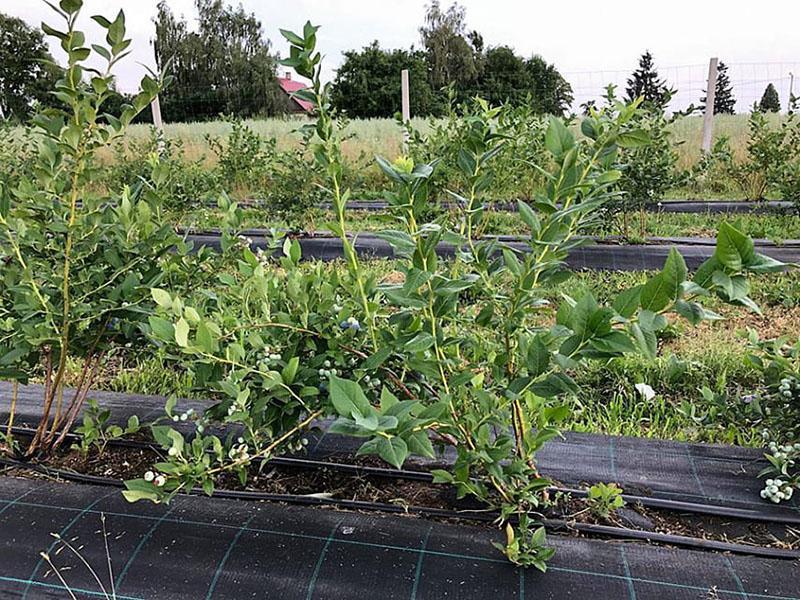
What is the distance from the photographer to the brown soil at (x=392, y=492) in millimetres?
1454

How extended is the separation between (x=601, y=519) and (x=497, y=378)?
0.52 meters

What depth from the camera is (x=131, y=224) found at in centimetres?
164

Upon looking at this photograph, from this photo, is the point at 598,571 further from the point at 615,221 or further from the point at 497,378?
the point at 615,221

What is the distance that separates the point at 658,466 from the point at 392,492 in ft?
2.45

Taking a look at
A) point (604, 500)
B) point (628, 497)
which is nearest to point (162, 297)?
point (604, 500)

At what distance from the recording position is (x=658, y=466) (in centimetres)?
174

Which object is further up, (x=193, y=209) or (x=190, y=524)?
(x=193, y=209)

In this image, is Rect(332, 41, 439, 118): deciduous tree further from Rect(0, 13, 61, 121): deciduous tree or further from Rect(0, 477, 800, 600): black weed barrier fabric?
Rect(0, 477, 800, 600): black weed barrier fabric

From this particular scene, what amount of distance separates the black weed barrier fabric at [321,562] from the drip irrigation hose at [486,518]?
1.4 inches

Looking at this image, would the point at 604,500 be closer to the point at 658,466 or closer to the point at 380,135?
the point at 658,466

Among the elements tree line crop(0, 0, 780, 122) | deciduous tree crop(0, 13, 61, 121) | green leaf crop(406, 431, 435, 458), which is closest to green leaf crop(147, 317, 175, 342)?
green leaf crop(406, 431, 435, 458)

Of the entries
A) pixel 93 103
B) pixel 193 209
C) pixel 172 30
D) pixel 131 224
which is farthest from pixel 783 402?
pixel 172 30

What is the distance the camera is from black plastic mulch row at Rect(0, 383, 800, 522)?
5.19ft

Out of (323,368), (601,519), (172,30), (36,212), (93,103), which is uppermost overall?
(172,30)
